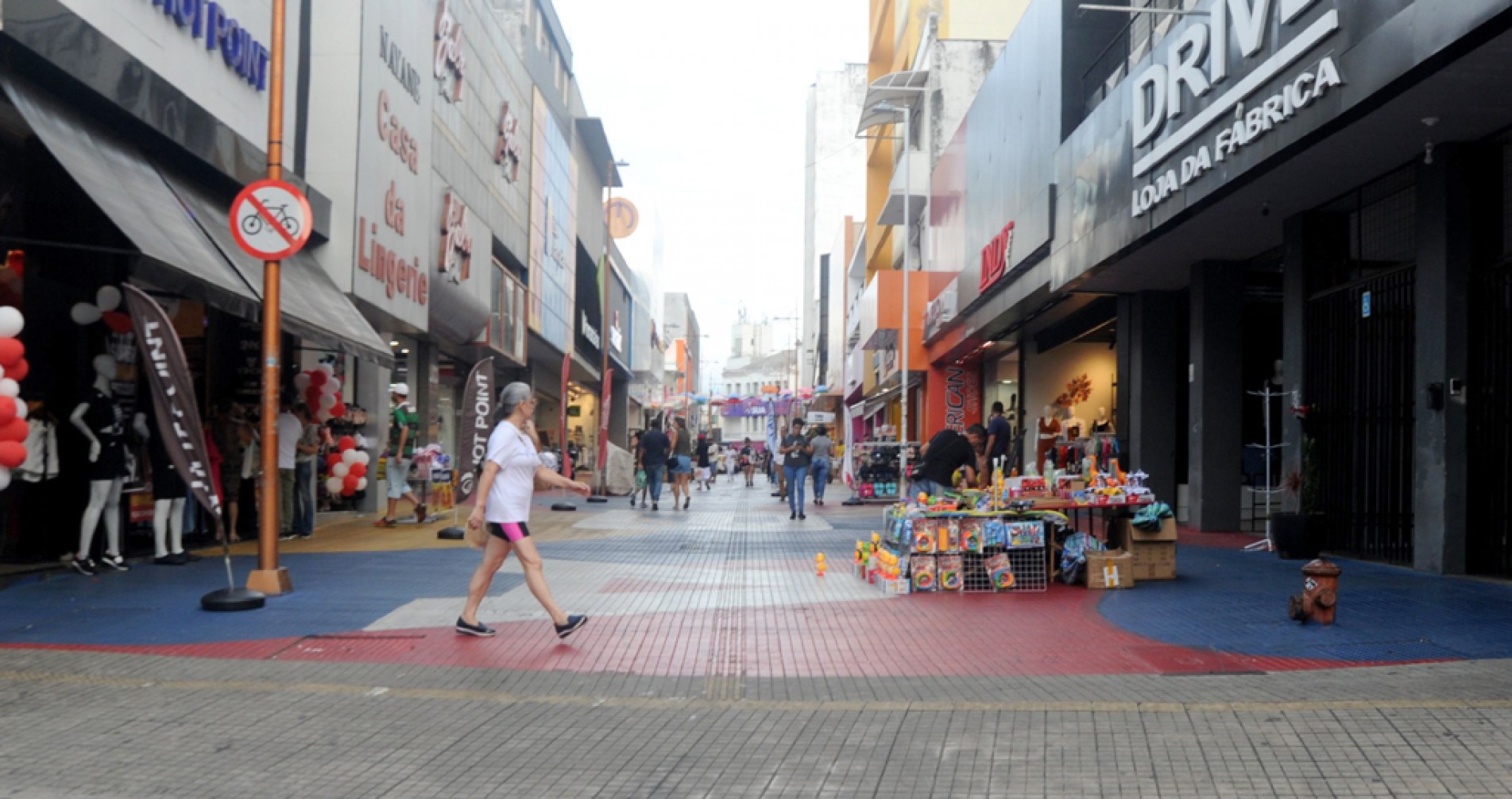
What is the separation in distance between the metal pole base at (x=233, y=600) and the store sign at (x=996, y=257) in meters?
15.8

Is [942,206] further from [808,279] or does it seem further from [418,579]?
[808,279]

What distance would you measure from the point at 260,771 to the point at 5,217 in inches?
331

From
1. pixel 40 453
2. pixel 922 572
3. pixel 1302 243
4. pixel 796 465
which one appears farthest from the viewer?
pixel 796 465

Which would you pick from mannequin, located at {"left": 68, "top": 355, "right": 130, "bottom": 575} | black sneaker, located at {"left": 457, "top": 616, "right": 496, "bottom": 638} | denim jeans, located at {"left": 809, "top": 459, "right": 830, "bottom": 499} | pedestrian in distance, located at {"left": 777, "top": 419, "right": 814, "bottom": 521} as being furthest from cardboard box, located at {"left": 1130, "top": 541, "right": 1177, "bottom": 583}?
denim jeans, located at {"left": 809, "top": 459, "right": 830, "bottom": 499}

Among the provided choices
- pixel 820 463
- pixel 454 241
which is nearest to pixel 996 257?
pixel 820 463

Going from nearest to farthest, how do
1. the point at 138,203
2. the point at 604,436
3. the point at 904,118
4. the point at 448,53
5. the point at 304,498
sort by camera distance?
the point at 138,203 → the point at 304,498 → the point at 448,53 → the point at 604,436 → the point at 904,118

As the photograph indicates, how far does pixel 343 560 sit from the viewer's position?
41.5 feet

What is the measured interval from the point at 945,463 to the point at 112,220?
27.9 ft

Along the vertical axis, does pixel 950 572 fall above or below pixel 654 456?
below

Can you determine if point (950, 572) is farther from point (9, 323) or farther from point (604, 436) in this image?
point (604, 436)

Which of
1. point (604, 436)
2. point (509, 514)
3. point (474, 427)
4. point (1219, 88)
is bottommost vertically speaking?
point (509, 514)

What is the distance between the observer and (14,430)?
8648 mm

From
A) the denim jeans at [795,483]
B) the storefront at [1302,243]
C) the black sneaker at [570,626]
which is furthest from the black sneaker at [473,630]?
the denim jeans at [795,483]

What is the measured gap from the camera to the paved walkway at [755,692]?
501cm
